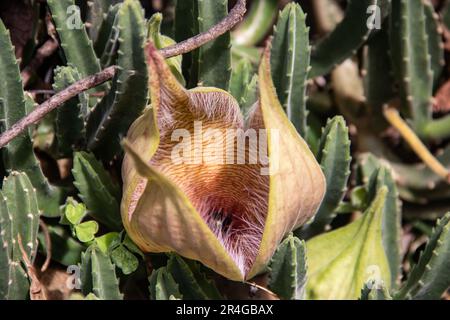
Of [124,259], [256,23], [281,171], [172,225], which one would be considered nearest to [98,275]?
[124,259]

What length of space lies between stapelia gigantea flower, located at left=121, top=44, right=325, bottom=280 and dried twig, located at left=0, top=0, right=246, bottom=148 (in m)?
0.16

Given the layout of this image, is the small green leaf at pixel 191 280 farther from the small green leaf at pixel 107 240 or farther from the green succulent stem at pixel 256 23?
the green succulent stem at pixel 256 23

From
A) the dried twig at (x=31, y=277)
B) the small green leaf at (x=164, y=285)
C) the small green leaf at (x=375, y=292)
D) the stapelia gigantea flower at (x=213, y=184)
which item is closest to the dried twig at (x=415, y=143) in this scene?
the small green leaf at (x=375, y=292)

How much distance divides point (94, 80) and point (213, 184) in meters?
0.28

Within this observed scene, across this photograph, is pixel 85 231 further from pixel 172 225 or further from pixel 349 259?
pixel 349 259

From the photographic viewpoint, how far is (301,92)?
148 cm

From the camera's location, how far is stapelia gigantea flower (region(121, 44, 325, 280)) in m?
1.03

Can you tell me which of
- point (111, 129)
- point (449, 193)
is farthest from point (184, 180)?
point (449, 193)

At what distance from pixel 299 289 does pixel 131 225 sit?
0.37m

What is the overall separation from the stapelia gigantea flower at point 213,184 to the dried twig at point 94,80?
16 centimetres

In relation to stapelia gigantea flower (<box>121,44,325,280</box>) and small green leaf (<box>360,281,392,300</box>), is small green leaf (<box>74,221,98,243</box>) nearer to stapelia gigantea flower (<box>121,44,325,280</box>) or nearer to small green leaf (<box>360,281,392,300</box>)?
stapelia gigantea flower (<box>121,44,325,280</box>)

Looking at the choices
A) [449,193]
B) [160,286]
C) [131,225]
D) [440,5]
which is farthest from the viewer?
[440,5]

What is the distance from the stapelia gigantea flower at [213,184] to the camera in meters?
1.03

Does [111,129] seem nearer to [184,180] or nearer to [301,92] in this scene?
[184,180]
